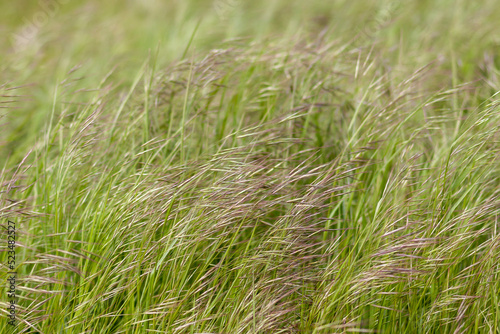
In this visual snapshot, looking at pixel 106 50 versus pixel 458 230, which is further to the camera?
pixel 106 50

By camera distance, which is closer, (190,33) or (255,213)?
(255,213)

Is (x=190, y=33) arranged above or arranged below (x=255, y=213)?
above

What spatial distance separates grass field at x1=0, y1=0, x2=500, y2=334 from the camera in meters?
1.54

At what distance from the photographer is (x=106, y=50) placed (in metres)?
3.52

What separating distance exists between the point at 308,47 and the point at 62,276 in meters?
1.49

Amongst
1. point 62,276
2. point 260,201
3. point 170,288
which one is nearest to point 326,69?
point 260,201

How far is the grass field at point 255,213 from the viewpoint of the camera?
1.54 meters

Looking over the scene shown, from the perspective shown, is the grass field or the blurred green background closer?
the grass field

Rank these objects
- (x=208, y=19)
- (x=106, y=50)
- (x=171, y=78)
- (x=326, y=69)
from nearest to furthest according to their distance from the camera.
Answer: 1. (x=171, y=78)
2. (x=326, y=69)
3. (x=106, y=50)
4. (x=208, y=19)

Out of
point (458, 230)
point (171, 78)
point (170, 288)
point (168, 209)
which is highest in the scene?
point (171, 78)

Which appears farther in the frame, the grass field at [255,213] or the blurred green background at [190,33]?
the blurred green background at [190,33]

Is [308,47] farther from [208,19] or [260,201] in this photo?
[208,19]

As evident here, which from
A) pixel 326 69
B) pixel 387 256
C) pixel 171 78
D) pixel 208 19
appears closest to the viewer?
pixel 387 256

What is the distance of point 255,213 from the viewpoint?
1.61 metres
